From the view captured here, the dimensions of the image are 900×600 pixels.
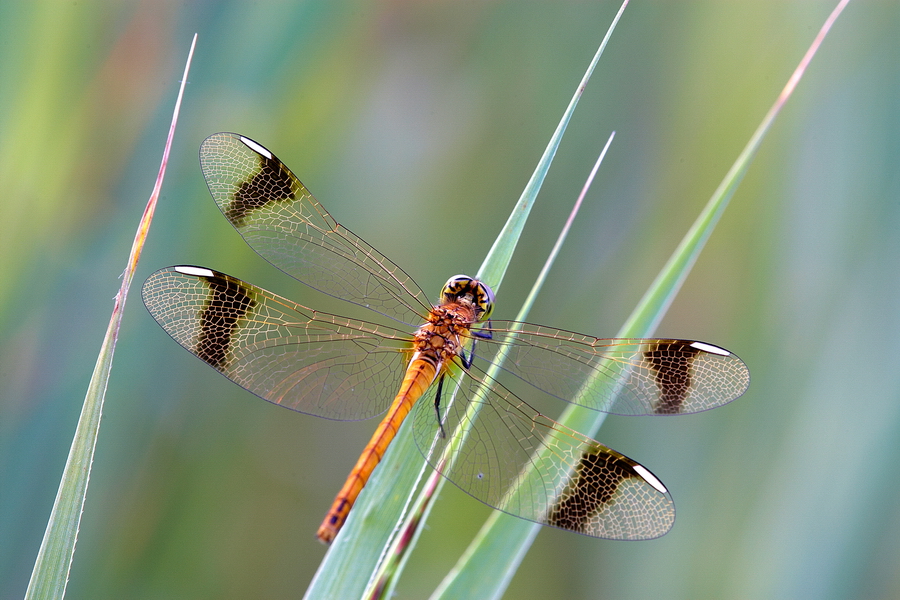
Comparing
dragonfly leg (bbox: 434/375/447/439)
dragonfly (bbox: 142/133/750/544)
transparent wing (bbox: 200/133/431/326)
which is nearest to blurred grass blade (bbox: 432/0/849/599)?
dragonfly (bbox: 142/133/750/544)

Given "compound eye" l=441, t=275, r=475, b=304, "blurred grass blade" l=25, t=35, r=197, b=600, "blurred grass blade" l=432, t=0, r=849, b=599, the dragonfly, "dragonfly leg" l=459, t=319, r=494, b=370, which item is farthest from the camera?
"compound eye" l=441, t=275, r=475, b=304

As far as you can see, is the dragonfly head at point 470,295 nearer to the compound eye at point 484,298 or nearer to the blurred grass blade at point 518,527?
the compound eye at point 484,298

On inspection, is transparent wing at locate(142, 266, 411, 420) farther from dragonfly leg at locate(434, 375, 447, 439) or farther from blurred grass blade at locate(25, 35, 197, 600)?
blurred grass blade at locate(25, 35, 197, 600)

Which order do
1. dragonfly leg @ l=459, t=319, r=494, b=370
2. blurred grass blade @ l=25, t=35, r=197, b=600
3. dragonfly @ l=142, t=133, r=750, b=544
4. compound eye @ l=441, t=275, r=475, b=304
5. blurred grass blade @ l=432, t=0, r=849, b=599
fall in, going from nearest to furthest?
blurred grass blade @ l=25, t=35, r=197, b=600
blurred grass blade @ l=432, t=0, r=849, b=599
dragonfly @ l=142, t=133, r=750, b=544
dragonfly leg @ l=459, t=319, r=494, b=370
compound eye @ l=441, t=275, r=475, b=304

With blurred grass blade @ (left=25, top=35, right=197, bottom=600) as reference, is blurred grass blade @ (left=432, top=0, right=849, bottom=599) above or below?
above

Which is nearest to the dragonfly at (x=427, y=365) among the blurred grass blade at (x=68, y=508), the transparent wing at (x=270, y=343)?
the transparent wing at (x=270, y=343)

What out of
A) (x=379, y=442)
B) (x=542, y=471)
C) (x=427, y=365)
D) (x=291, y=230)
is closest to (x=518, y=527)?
(x=542, y=471)
